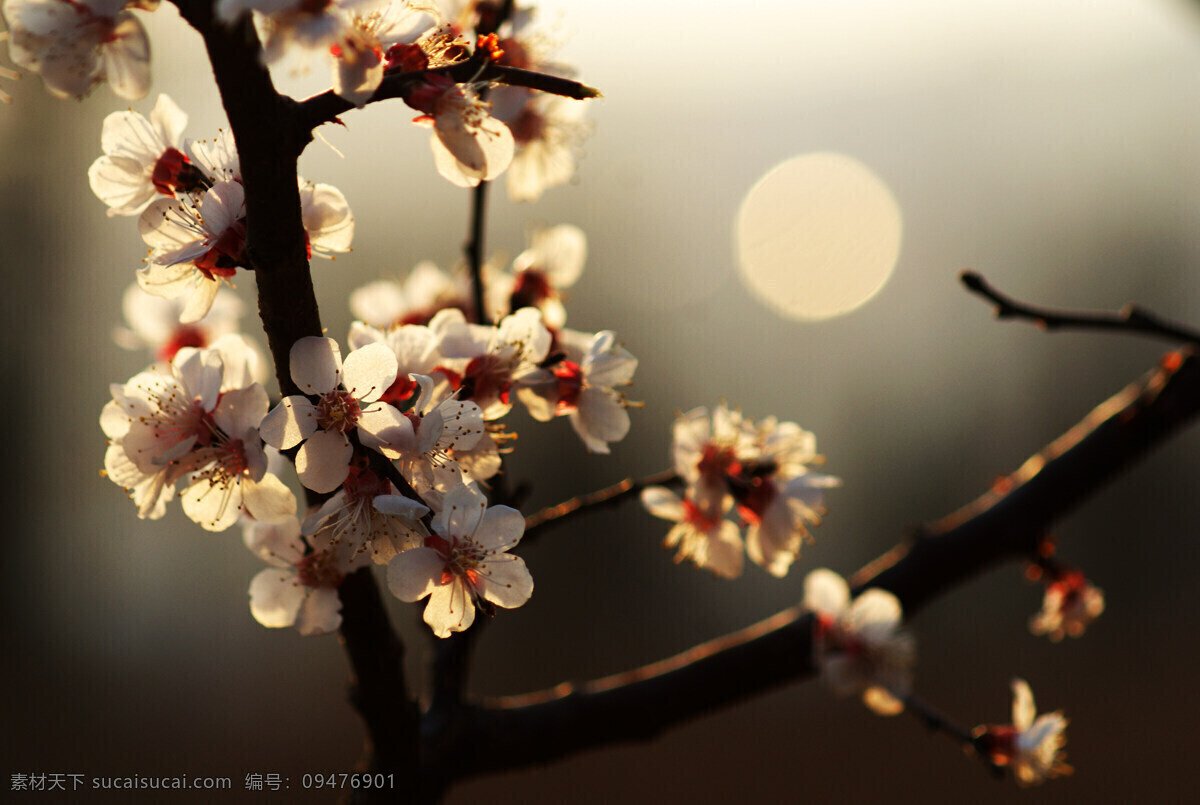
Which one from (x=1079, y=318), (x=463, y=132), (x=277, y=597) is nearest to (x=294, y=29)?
(x=463, y=132)

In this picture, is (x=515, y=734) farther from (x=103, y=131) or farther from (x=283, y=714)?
(x=283, y=714)

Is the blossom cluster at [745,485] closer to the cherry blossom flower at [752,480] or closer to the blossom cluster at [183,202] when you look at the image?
the cherry blossom flower at [752,480]

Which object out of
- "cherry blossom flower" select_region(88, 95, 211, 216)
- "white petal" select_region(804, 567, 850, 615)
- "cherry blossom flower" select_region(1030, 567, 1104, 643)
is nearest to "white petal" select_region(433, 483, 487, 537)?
"cherry blossom flower" select_region(88, 95, 211, 216)

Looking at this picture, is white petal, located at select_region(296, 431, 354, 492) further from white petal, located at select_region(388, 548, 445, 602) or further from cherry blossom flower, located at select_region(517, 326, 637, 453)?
cherry blossom flower, located at select_region(517, 326, 637, 453)

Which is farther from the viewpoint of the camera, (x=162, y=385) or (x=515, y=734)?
(x=515, y=734)

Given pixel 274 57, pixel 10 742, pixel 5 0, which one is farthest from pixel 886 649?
pixel 10 742

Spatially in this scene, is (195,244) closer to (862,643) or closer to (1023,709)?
(862,643)
